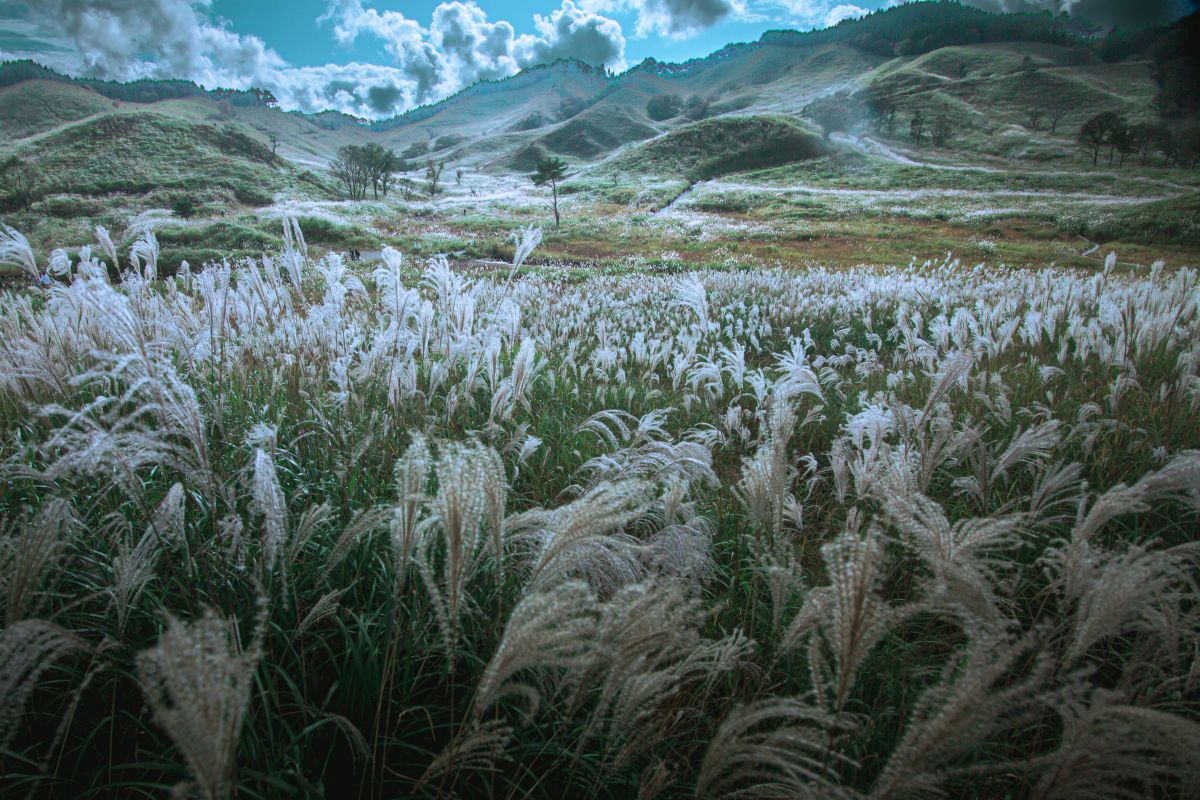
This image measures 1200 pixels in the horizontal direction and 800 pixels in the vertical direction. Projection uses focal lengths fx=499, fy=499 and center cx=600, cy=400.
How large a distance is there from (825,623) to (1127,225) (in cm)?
4146

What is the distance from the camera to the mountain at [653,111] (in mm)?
63219

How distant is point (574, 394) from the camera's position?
4.48 meters

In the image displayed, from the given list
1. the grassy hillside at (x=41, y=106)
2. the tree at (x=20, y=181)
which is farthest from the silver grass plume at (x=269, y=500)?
the grassy hillside at (x=41, y=106)

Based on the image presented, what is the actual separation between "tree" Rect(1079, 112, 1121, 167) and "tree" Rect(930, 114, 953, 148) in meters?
23.7

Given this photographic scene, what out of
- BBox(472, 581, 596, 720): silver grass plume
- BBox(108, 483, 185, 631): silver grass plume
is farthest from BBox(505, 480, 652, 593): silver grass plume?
BBox(108, 483, 185, 631): silver grass plume

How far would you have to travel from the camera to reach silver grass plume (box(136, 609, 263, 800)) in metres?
0.70

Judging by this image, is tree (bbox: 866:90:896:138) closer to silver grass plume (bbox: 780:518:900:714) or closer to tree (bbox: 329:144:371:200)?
tree (bbox: 329:144:371:200)

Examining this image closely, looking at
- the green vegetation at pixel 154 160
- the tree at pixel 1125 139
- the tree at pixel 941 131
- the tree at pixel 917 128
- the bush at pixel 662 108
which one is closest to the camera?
the green vegetation at pixel 154 160

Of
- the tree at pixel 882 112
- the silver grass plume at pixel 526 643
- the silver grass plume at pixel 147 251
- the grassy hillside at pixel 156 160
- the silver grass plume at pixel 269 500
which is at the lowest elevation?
the silver grass plume at pixel 526 643

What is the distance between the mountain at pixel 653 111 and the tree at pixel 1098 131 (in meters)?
3.84

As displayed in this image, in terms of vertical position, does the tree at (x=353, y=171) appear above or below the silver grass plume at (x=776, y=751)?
above

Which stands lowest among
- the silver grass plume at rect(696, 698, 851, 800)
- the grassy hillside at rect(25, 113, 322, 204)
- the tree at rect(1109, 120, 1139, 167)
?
the silver grass plume at rect(696, 698, 851, 800)

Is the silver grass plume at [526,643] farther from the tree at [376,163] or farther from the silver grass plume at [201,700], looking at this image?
the tree at [376,163]

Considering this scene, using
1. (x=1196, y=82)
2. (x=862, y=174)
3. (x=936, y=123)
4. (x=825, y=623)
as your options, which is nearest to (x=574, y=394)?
(x=825, y=623)
